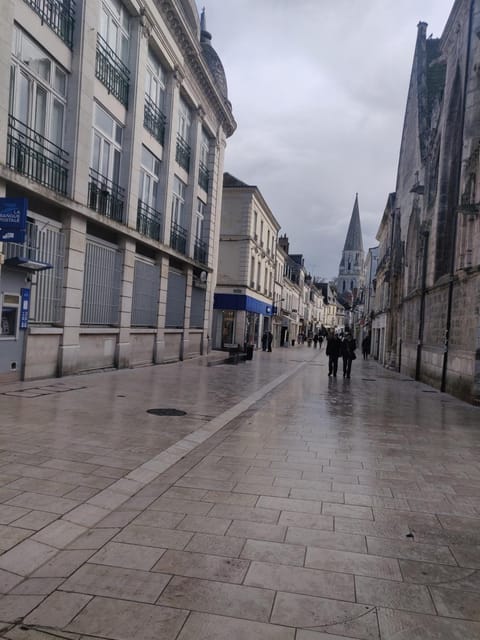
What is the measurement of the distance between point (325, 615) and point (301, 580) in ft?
1.40

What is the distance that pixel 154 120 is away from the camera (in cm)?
1958

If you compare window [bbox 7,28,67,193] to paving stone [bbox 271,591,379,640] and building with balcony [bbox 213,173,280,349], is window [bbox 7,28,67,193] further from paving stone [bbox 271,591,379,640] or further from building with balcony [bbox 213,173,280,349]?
building with balcony [bbox 213,173,280,349]

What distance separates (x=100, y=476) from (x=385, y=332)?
1115 inches

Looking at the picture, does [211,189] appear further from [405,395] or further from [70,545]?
[70,545]

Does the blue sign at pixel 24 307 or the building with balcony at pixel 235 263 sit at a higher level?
the building with balcony at pixel 235 263

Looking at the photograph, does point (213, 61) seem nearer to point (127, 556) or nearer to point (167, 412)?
point (167, 412)

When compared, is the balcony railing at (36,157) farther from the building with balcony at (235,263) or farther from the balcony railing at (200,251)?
the building with balcony at (235,263)

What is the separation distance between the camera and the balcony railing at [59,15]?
41.0ft

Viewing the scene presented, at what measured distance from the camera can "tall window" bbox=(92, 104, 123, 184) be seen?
15.6m

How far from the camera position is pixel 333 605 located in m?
3.21

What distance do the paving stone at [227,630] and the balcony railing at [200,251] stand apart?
2278cm

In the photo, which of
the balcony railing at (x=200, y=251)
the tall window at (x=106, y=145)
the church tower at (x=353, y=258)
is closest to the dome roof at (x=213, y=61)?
the balcony railing at (x=200, y=251)

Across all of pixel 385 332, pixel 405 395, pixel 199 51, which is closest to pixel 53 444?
pixel 405 395

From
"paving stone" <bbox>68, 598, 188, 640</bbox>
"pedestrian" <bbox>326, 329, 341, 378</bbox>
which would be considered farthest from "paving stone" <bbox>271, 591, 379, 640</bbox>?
"pedestrian" <bbox>326, 329, 341, 378</bbox>
